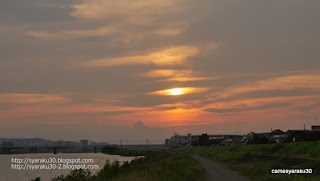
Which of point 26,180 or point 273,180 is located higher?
point 273,180

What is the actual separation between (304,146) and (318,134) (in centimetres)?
4344

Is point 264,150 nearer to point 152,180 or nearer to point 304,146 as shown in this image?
point 304,146

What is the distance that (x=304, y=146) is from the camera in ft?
219

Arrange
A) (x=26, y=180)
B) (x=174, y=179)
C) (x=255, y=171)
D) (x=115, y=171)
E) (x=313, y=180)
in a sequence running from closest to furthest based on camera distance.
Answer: (x=313, y=180), (x=174, y=179), (x=255, y=171), (x=115, y=171), (x=26, y=180)

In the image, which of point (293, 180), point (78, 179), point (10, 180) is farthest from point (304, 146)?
point (10, 180)

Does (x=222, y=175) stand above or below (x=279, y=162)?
below

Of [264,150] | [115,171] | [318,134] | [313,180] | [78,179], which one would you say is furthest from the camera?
[318,134]

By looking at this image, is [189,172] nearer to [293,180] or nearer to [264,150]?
[293,180]

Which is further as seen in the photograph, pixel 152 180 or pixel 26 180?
pixel 26 180

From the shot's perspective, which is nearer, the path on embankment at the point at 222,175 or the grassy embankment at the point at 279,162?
the grassy embankment at the point at 279,162

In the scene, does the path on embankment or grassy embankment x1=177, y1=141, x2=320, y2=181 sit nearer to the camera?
grassy embankment x1=177, y1=141, x2=320, y2=181

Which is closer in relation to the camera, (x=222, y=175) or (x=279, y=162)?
(x=222, y=175)

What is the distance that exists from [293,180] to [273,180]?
2341mm

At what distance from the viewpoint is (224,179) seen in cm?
3762
